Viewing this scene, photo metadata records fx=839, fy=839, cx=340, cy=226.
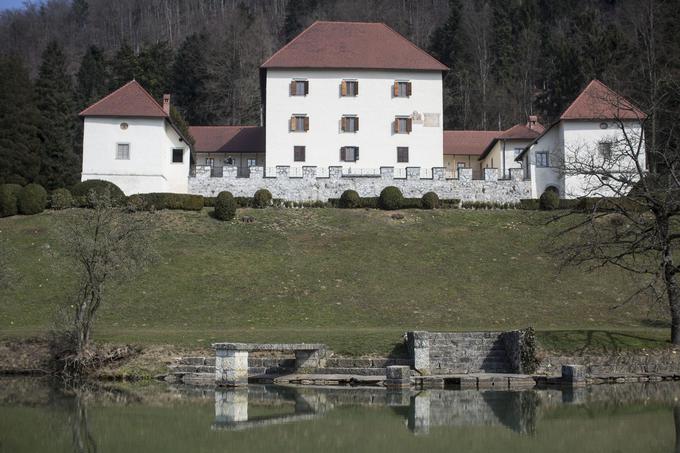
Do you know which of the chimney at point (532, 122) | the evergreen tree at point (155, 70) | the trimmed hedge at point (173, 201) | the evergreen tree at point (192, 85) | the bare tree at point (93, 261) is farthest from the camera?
the evergreen tree at point (192, 85)

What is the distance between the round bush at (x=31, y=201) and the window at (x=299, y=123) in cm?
1635

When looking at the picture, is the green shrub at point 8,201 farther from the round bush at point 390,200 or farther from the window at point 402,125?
the window at point 402,125

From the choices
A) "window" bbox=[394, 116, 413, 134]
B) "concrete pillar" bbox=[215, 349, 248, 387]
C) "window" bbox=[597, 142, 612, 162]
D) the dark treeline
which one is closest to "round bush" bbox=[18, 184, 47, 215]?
the dark treeline

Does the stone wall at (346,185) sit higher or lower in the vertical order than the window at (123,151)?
lower

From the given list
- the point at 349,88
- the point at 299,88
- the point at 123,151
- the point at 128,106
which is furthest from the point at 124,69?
the point at 349,88

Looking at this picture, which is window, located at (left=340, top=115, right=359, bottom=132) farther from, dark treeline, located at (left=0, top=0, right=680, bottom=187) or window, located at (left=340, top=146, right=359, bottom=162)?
dark treeline, located at (left=0, top=0, right=680, bottom=187)

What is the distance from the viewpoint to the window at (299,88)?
2110 inches

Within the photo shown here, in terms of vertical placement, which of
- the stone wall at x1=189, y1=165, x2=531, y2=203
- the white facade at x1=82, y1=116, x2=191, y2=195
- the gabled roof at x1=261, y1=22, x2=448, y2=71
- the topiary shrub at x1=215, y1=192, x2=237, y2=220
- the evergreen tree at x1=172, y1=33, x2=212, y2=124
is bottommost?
the topiary shrub at x1=215, y1=192, x2=237, y2=220

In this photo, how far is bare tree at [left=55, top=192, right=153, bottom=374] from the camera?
82.9 feet

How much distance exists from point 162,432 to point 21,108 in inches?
1827

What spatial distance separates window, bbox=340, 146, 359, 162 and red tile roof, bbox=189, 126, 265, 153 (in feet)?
34.7

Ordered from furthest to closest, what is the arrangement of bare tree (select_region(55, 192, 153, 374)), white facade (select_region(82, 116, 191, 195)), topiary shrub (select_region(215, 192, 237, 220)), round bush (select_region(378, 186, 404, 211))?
1. white facade (select_region(82, 116, 191, 195))
2. round bush (select_region(378, 186, 404, 211))
3. topiary shrub (select_region(215, 192, 237, 220))
4. bare tree (select_region(55, 192, 153, 374))

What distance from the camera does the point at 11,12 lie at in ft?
368

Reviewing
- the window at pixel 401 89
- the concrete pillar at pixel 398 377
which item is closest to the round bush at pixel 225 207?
the window at pixel 401 89
